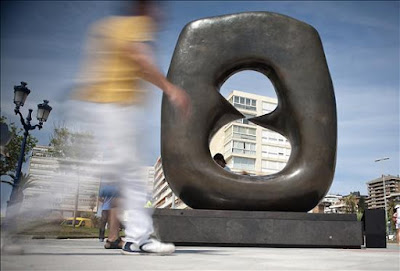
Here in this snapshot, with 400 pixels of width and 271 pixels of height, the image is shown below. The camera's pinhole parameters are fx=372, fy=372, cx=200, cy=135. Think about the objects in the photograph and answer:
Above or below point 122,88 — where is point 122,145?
below

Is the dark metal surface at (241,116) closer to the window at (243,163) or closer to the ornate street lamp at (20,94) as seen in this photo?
the ornate street lamp at (20,94)

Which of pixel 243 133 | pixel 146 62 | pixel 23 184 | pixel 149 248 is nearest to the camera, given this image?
pixel 23 184

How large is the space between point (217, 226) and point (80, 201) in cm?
311

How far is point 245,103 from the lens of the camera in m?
57.9

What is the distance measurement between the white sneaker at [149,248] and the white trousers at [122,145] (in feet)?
1.26

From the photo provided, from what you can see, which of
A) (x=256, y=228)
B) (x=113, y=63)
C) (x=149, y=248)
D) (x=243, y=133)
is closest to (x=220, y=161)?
(x=256, y=228)

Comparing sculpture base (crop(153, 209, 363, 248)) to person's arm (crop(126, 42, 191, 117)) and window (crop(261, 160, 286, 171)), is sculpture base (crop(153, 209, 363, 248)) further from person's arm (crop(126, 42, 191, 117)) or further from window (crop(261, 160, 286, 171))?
window (crop(261, 160, 286, 171))

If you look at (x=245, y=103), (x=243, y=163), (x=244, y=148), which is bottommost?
(x=243, y=163)

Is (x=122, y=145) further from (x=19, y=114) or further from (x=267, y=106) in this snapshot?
(x=267, y=106)

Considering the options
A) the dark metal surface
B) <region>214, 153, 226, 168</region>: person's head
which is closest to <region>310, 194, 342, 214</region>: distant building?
the dark metal surface

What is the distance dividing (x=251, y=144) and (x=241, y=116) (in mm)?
52367

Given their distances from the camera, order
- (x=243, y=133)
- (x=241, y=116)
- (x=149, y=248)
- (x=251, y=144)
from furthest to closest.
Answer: (x=243, y=133) < (x=251, y=144) < (x=241, y=116) < (x=149, y=248)

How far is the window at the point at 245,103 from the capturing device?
56.6 metres

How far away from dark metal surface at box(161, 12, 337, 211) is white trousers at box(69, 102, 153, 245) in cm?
264
